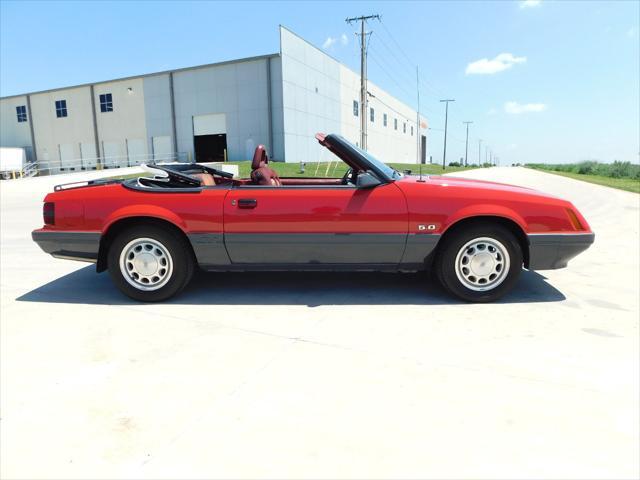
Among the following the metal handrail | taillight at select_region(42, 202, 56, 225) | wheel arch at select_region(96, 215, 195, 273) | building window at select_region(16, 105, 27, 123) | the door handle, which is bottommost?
wheel arch at select_region(96, 215, 195, 273)

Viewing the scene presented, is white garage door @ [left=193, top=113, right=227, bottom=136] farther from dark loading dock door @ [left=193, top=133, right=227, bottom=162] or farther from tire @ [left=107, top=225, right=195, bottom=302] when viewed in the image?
tire @ [left=107, top=225, right=195, bottom=302]

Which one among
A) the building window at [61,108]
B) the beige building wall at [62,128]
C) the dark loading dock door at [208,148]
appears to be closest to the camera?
the dark loading dock door at [208,148]

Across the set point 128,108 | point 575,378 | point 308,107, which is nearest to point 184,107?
point 128,108

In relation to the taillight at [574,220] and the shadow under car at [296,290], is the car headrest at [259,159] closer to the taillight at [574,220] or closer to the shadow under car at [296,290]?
the shadow under car at [296,290]

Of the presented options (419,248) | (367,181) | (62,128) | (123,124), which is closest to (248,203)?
(367,181)

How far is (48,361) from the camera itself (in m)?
2.78

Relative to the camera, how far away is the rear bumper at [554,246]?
3.70 m

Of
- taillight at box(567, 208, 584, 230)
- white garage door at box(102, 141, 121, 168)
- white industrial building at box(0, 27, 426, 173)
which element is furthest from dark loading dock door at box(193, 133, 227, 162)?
taillight at box(567, 208, 584, 230)

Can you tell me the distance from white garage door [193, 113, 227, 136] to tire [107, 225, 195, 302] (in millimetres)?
30198

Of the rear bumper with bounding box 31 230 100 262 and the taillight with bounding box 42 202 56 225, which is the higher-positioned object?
the taillight with bounding box 42 202 56 225

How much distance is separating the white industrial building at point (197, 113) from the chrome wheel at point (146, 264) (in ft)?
90.3

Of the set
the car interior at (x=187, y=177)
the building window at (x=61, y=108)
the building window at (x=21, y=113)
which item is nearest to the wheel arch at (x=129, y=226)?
the car interior at (x=187, y=177)

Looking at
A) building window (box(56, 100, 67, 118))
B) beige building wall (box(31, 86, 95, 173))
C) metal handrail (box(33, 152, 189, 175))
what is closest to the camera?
metal handrail (box(33, 152, 189, 175))

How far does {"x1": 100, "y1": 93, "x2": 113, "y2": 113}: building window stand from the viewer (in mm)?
A: 36344
